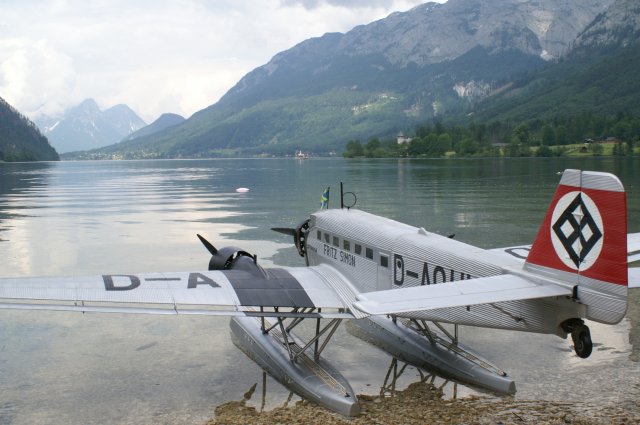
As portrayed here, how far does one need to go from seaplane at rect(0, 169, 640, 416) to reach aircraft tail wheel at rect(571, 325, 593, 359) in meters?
0.02

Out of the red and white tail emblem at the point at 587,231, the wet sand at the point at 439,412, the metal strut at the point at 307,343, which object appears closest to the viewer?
the red and white tail emblem at the point at 587,231

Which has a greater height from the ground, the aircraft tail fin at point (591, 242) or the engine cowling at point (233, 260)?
the aircraft tail fin at point (591, 242)

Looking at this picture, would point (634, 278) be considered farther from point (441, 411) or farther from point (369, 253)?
point (369, 253)

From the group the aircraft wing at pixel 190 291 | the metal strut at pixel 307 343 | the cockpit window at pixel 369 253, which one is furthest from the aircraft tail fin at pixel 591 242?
the cockpit window at pixel 369 253

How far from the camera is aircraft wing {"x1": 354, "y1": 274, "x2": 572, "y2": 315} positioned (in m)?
8.42

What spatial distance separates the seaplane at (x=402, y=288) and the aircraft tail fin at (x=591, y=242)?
2 cm

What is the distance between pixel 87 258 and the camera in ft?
92.6

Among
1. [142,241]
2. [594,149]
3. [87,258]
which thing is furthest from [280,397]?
[594,149]

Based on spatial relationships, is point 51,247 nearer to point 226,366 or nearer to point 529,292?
point 226,366

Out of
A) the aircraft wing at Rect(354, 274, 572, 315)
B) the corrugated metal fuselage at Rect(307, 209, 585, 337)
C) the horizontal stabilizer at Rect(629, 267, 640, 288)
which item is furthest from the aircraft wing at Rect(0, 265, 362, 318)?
the horizontal stabilizer at Rect(629, 267, 640, 288)

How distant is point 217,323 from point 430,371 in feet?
22.3

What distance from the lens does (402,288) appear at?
10.0 m

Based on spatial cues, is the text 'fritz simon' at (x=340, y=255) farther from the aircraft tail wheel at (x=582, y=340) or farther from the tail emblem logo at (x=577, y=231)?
the aircraft tail wheel at (x=582, y=340)

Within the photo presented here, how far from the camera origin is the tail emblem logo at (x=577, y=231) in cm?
937
